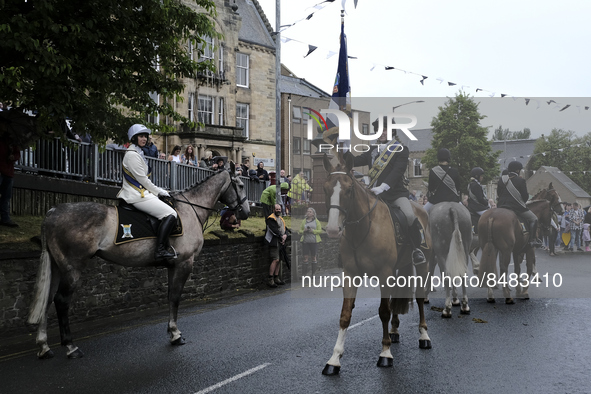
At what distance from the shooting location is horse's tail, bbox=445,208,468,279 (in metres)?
11.7

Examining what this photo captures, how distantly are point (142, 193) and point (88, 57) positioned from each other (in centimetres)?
330

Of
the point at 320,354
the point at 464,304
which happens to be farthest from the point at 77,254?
the point at 464,304

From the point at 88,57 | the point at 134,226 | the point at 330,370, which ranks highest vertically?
the point at 88,57

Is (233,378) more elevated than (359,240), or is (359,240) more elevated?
(359,240)

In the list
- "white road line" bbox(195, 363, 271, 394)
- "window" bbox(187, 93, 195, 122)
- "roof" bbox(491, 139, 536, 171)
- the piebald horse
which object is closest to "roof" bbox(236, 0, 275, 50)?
"window" bbox(187, 93, 195, 122)

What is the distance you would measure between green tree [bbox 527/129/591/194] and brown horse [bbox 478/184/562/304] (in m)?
1.11

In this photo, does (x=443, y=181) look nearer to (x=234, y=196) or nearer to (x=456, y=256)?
(x=456, y=256)

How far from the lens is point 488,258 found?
42.9 feet

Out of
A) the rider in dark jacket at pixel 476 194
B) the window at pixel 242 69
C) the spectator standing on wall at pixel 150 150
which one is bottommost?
the rider in dark jacket at pixel 476 194

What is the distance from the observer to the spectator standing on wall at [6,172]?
11492 mm

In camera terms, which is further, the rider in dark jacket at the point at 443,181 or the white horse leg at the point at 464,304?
the white horse leg at the point at 464,304

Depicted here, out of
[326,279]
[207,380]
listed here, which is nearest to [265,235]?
[326,279]

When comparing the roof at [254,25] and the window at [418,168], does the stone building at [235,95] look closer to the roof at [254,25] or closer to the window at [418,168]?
the roof at [254,25]

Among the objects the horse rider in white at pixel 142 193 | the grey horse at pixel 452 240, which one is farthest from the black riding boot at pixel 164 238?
the grey horse at pixel 452 240
